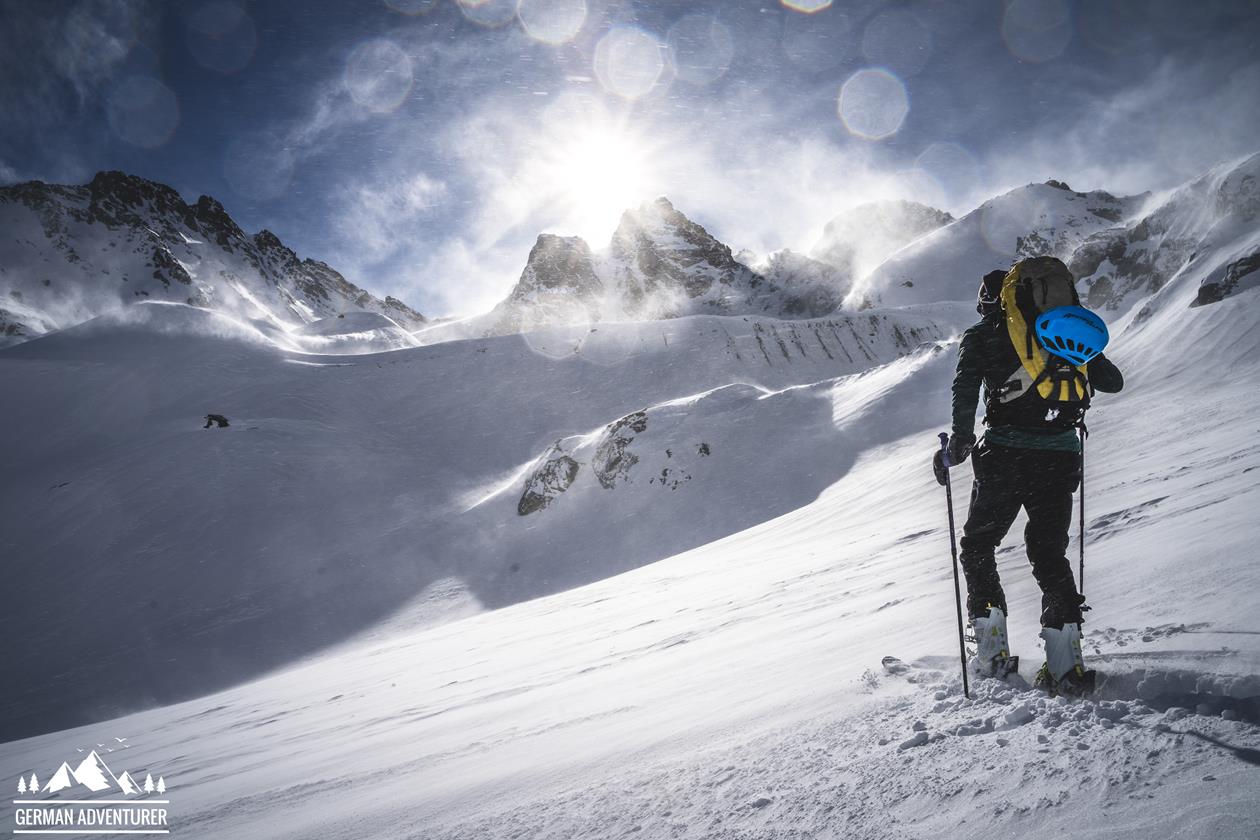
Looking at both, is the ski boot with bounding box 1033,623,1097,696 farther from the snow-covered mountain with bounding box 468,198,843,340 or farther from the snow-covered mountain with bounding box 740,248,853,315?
the snow-covered mountain with bounding box 740,248,853,315

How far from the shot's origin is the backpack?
2.89m

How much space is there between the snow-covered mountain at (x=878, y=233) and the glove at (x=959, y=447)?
7363 inches

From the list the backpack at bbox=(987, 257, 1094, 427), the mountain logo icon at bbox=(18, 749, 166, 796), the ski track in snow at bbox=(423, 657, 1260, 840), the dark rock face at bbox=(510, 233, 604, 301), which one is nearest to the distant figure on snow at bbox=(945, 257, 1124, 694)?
the backpack at bbox=(987, 257, 1094, 427)

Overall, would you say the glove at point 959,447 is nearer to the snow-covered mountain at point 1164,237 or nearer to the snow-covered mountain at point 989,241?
the snow-covered mountain at point 1164,237

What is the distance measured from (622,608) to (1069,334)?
29.2 feet

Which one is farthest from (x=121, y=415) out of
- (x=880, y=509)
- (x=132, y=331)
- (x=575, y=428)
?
(x=880, y=509)

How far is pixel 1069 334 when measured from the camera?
2820mm

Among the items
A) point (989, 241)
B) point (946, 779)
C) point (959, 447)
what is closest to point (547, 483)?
point (959, 447)

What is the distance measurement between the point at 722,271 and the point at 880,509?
177731 millimetres

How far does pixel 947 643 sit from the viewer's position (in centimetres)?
337

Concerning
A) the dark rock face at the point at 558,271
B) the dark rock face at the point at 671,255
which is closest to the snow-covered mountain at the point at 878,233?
the dark rock face at the point at 671,255

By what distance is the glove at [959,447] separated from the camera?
323 centimetres

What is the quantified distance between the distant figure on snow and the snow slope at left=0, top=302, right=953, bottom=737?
21.6 metres

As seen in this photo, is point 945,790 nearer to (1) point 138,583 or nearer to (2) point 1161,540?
(2) point 1161,540
